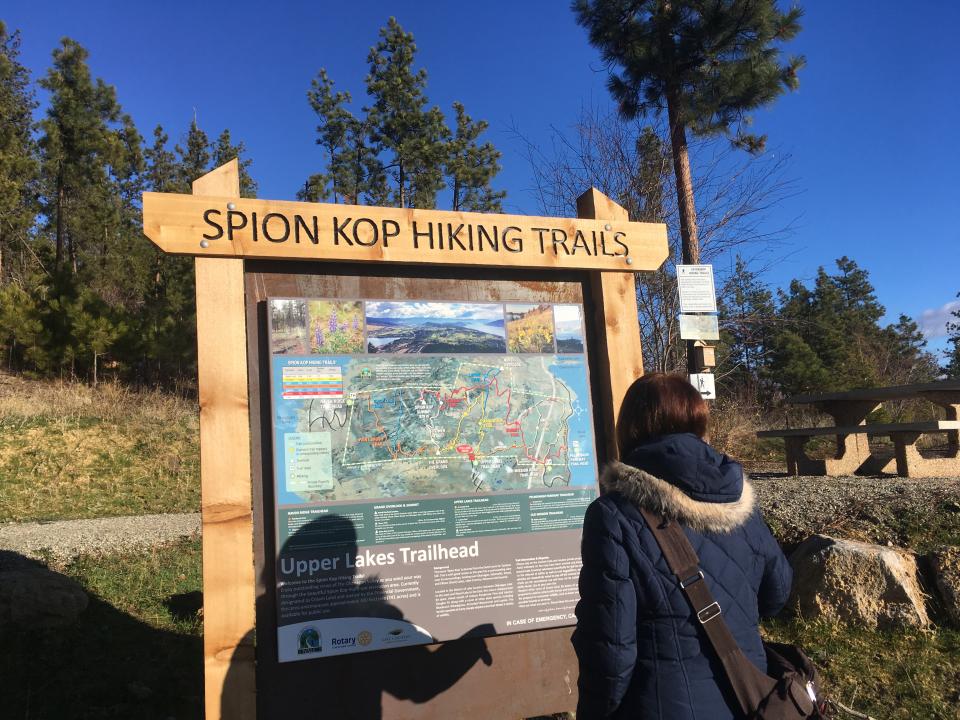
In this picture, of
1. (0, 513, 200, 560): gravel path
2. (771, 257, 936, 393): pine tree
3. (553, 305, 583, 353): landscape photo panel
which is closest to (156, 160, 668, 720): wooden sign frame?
(553, 305, 583, 353): landscape photo panel

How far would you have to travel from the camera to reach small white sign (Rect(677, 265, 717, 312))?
522cm

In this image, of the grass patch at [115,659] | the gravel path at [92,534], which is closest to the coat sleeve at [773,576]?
the grass patch at [115,659]

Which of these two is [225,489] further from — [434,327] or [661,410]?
[661,410]

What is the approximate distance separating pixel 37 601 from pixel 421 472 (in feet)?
10.9

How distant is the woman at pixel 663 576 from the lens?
1732 millimetres

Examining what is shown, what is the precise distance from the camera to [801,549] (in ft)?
15.7

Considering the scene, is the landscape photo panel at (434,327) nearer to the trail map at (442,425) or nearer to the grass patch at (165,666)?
the trail map at (442,425)

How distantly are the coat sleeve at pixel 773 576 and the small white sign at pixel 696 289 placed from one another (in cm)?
339

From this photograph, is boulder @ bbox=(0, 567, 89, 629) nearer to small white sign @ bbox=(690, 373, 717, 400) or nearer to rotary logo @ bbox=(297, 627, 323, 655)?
rotary logo @ bbox=(297, 627, 323, 655)

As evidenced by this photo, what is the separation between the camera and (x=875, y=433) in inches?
297

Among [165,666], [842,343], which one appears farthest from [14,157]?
[842,343]

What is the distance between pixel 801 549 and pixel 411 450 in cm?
331

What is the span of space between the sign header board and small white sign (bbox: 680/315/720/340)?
1843 millimetres

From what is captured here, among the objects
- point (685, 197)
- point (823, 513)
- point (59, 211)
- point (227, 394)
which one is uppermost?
point (59, 211)
